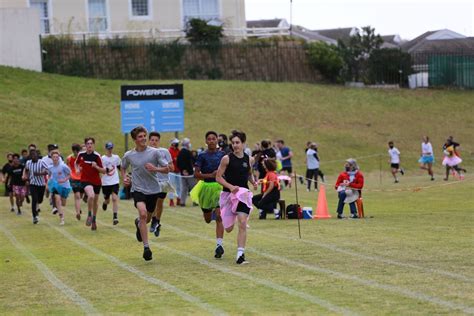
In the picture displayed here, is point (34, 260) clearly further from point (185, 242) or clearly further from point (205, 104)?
point (205, 104)

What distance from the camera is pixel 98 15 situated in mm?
69250

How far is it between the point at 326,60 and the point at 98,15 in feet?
50.6

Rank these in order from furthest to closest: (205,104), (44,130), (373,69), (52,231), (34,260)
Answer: (373,69) < (205,104) < (44,130) < (52,231) < (34,260)

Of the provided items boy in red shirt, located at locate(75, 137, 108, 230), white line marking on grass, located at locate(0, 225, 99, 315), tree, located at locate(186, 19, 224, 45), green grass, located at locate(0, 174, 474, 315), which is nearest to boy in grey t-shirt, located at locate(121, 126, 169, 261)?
green grass, located at locate(0, 174, 474, 315)

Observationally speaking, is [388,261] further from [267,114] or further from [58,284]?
[267,114]

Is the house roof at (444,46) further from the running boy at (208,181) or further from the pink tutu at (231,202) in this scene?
the pink tutu at (231,202)

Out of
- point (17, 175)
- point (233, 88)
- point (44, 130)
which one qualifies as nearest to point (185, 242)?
point (17, 175)

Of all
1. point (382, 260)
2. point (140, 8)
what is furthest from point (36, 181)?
point (140, 8)

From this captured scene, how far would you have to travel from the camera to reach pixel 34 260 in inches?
668

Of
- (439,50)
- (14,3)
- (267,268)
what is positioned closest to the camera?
(267,268)

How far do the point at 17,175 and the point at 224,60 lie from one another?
122 feet

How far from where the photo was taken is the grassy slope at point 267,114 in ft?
178

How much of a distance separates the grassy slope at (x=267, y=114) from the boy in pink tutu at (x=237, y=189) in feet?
117

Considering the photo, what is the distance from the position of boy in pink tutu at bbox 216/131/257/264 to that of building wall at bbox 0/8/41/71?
1887 inches
